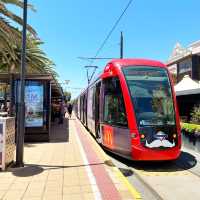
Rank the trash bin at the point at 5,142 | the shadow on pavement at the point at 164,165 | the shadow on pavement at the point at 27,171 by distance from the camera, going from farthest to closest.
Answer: the shadow on pavement at the point at 164,165, the trash bin at the point at 5,142, the shadow on pavement at the point at 27,171

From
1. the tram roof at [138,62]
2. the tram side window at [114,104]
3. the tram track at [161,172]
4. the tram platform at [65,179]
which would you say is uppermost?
the tram roof at [138,62]

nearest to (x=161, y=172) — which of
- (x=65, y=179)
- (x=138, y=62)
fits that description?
(x=65, y=179)

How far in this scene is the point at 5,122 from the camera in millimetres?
8828

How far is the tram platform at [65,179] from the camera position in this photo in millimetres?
6676

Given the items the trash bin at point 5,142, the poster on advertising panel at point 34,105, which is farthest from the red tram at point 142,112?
the poster on advertising panel at point 34,105

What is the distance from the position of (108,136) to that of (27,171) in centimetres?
366

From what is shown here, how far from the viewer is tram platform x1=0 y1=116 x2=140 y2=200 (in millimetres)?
6676

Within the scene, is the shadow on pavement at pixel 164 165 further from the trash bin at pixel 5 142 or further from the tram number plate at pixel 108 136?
the trash bin at pixel 5 142

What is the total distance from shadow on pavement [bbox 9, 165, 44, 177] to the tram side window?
2.84 metres

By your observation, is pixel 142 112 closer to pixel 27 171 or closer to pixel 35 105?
pixel 27 171

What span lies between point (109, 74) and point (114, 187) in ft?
17.1

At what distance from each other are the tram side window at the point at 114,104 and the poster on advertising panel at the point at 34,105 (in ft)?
14.8

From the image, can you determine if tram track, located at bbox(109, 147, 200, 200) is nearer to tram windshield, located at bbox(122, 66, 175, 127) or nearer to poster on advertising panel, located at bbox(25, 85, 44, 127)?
tram windshield, located at bbox(122, 66, 175, 127)

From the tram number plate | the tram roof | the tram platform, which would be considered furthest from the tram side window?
the tram platform
